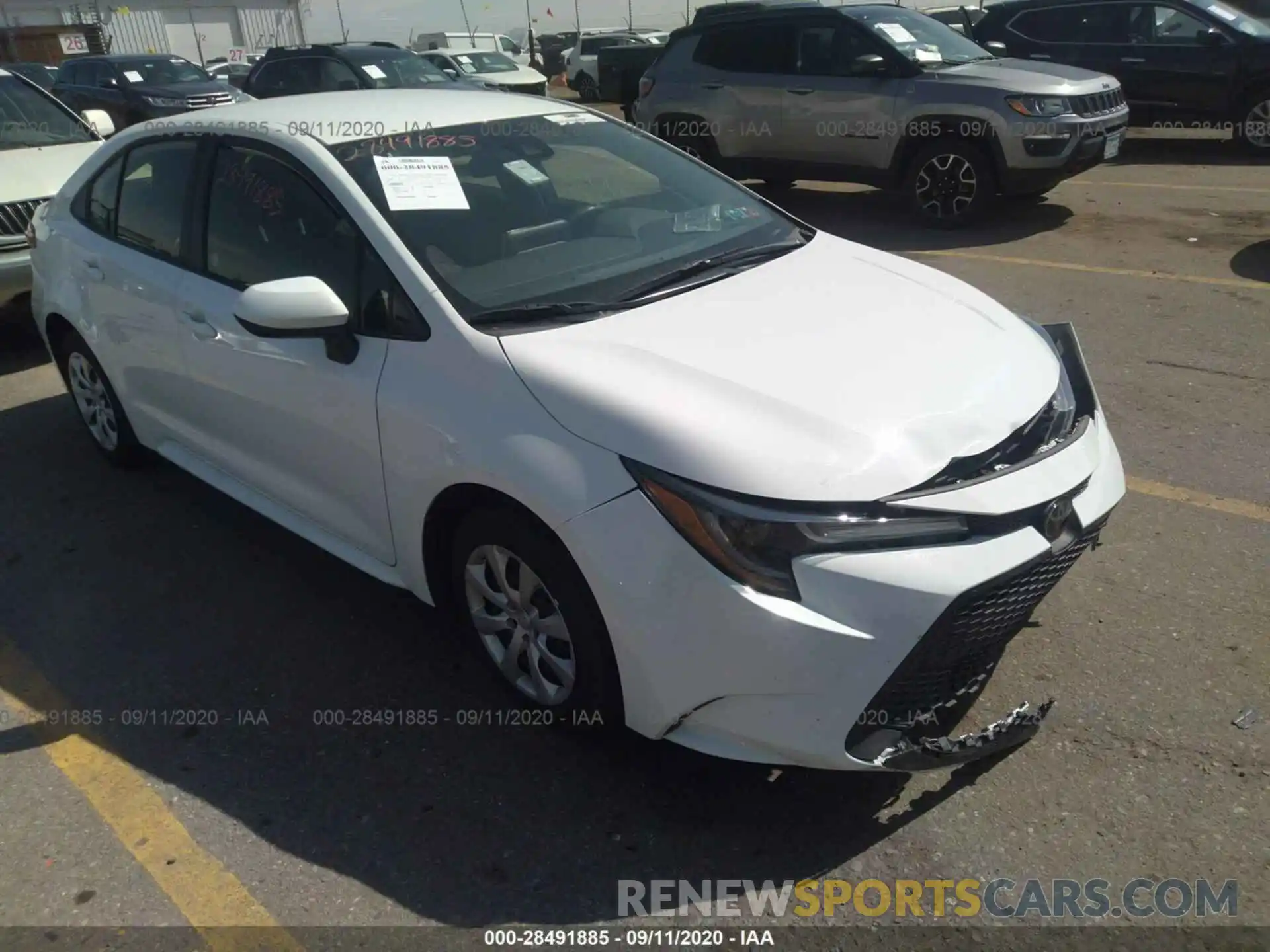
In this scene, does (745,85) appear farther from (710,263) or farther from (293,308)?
(293,308)

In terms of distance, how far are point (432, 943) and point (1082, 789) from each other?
5.51 feet

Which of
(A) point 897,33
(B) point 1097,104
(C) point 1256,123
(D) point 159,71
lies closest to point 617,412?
(B) point 1097,104

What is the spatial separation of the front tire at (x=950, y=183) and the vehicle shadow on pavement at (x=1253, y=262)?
1.94 meters

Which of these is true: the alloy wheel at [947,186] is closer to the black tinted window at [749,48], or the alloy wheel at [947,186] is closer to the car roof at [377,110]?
the black tinted window at [749,48]

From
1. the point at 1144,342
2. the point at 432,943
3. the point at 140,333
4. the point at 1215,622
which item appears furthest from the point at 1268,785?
the point at 140,333

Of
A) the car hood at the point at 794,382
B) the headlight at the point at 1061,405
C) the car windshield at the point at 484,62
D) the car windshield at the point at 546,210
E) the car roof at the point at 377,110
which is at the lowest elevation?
the car windshield at the point at 484,62

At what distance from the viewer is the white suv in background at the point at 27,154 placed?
6258 millimetres

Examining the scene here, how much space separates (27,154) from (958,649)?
7203mm

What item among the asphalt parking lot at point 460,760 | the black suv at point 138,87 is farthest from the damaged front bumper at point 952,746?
the black suv at point 138,87

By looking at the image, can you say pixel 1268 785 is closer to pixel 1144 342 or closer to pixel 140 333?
pixel 1144 342

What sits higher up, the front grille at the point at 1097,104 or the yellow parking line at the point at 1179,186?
the front grille at the point at 1097,104

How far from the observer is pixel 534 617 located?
2.78 meters

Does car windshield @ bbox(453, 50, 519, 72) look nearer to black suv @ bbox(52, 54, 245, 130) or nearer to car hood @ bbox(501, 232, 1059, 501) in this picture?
black suv @ bbox(52, 54, 245, 130)

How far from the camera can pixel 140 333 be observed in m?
4.04
